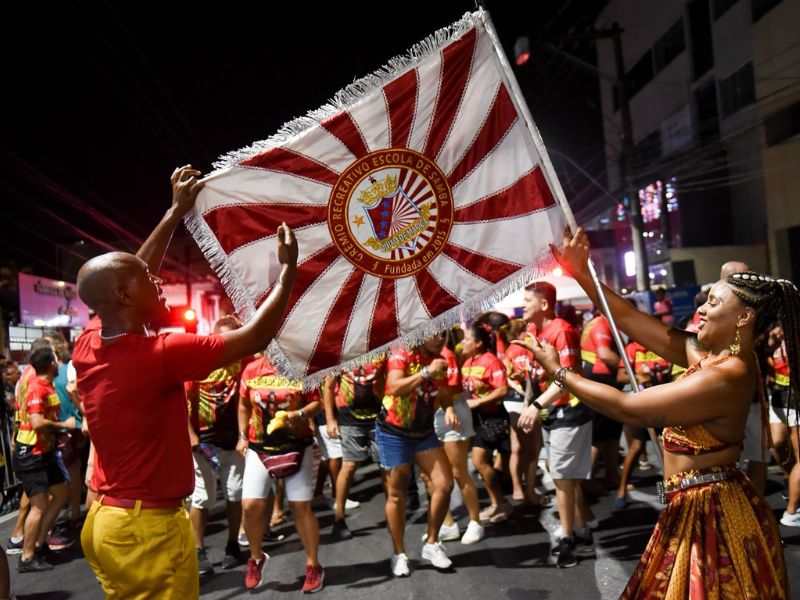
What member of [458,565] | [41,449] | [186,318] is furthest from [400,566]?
[186,318]

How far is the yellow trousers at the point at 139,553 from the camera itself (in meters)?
2.45

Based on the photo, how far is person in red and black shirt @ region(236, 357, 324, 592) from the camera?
195 inches

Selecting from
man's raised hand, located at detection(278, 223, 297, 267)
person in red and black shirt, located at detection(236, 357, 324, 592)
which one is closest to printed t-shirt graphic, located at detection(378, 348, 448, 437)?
person in red and black shirt, located at detection(236, 357, 324, 592)

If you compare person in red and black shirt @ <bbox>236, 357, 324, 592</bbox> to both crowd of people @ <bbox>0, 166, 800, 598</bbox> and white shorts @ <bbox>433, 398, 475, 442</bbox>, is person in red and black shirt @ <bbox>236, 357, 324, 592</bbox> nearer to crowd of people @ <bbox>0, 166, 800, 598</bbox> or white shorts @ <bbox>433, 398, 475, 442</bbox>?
crowd of people @ <bbox>0, 166, 800, 598</bbox>

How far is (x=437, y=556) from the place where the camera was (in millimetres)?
5152

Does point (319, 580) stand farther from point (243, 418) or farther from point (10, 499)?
point (10, 499)

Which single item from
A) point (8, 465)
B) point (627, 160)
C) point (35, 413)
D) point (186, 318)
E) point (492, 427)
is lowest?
point (8, 465)

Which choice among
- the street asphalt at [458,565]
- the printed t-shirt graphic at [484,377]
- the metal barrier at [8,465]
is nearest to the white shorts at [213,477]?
the street asphalt at [458,565]

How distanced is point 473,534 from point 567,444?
1360 millimetres

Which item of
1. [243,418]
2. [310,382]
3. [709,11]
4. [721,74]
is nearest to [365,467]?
[243,418]

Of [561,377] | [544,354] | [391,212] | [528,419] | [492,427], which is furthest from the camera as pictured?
[492,427]

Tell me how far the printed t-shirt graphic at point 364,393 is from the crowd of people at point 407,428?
0.02 m

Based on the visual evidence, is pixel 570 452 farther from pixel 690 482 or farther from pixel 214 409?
pixel 214 409

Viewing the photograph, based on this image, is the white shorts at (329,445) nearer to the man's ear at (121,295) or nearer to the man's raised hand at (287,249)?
the man's raised hand at (287,249)
